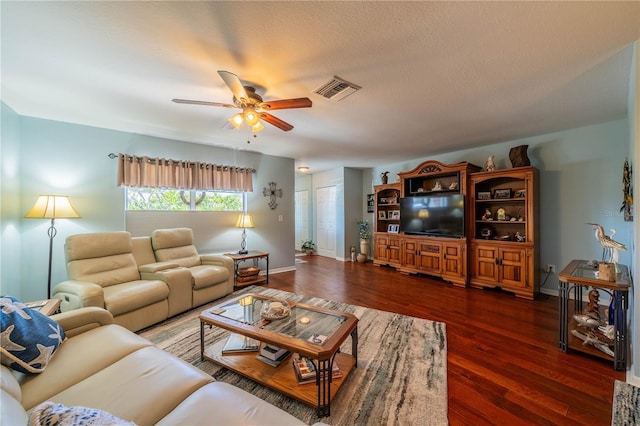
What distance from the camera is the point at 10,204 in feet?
8.63

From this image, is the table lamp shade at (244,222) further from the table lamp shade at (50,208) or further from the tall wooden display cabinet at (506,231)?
the tall wooden display cabinet at (506,231)

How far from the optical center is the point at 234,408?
96 cm

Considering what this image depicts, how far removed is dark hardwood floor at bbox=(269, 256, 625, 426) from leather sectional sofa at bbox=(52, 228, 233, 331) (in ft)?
4.26

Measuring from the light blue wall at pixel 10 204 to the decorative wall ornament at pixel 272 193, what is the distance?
3.13 m

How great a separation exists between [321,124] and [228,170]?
208 cm

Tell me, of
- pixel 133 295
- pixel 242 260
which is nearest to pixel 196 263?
pixel 242 260

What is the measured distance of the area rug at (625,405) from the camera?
140cm

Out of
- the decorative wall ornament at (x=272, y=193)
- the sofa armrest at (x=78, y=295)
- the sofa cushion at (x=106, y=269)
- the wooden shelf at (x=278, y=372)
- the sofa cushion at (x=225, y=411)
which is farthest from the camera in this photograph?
the decorative wall ornament at (x=272, y=193)

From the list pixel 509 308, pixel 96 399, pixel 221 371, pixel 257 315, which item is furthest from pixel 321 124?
pixel 509 308

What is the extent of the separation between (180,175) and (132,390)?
11.1 ft

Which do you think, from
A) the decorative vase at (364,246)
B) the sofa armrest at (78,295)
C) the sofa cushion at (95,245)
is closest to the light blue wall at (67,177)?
the sofa cushion at (95,245)

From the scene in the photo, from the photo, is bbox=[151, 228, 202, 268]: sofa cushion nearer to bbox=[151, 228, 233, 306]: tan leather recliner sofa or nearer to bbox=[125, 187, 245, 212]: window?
bbox=[151, 228, 233, 306]: tan leather recliner sofa

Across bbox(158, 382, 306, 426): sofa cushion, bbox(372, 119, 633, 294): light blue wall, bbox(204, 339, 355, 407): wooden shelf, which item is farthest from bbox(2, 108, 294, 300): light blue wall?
bbox(372, 119, 633, 294): light blue wall

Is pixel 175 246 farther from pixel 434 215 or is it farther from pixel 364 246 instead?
pixel 434 215
